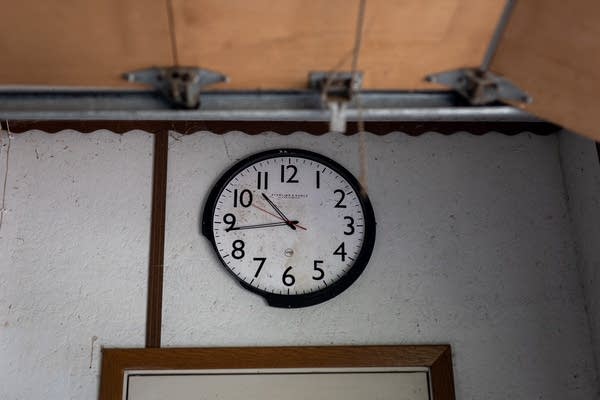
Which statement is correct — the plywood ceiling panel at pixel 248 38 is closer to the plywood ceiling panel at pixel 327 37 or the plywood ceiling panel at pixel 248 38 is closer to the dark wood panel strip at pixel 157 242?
the plywood ceiling panel at pixel 327 37

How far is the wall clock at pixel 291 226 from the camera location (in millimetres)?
2961

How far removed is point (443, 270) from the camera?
119 inches

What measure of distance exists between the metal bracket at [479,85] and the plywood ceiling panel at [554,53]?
20mm

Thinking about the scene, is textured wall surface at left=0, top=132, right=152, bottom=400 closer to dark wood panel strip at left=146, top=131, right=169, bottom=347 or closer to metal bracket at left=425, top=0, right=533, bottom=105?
dark wood panel strip at left=146, top=131, right=169, bottom=347

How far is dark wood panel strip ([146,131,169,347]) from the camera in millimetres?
2914

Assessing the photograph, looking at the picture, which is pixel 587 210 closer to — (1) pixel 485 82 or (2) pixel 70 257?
(1) pixel 485 82

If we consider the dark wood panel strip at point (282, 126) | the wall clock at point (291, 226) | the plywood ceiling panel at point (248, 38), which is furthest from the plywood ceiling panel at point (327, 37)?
the dark wood panel strip at point (282, 126)

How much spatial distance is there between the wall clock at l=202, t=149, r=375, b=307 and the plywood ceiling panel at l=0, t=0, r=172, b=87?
4.42ft

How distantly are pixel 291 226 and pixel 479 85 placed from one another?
4.73 feet

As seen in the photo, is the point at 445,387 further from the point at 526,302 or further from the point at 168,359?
the point at 168,359

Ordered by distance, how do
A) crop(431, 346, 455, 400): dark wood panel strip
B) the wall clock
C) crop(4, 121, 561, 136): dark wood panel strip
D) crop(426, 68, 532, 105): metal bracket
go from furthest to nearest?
crop(4, 121, 561, 136): dark wood panel strip → the wall clock → crop(431, 346, 455, 400): dark wood panel strip → crop(426, 68, 532, 105): metal bracket

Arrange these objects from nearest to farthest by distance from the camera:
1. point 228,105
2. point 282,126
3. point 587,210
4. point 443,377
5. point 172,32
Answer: point 172,32, point 228,105, point 443,377, point 587,210, point 282,126

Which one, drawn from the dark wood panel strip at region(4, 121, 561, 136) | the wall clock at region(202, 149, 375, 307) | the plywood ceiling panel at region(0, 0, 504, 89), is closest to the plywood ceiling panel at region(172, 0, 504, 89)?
the plywood ceiling panel at region(0, 0, 504, 89)

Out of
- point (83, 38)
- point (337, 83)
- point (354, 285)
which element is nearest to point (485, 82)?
point (337, 83)
